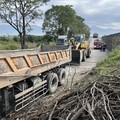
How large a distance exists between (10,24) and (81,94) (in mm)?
33491

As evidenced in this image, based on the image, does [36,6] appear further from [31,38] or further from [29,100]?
Answer: [29,100]

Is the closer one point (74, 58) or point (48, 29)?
point (74, 58)

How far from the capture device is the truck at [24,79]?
633 centimetres

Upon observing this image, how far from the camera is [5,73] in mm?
6273

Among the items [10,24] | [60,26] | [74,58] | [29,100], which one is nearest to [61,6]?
[60,26]

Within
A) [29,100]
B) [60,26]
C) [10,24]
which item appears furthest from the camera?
[60,26]

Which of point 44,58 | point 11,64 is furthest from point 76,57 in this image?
point 11,64

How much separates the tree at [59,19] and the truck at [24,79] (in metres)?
38.2

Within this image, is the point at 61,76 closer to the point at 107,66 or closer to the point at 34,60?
the point at 34,60

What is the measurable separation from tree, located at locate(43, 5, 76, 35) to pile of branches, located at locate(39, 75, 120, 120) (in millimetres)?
42151

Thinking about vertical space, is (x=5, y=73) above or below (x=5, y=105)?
above

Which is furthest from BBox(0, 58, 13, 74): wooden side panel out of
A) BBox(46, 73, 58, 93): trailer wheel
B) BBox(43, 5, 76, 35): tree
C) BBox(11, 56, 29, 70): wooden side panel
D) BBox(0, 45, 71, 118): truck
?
BBox(43, 5, 76, 35): tree

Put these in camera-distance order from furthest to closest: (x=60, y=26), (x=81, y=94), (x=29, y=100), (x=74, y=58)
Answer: (x=60, y=26)
(x=74, y=58)
(x=29, y=100)
(x=81, y=94)

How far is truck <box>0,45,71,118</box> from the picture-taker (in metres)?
6.33
